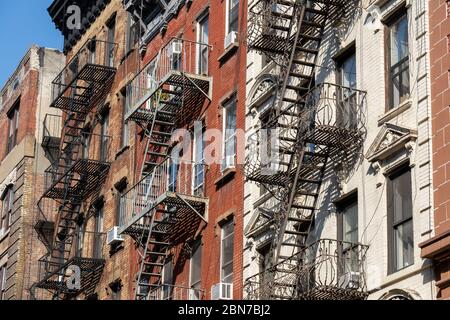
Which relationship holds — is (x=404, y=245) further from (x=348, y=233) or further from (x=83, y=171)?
(x=83, y=171)

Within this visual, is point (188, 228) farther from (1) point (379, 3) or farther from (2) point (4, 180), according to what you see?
(2) point (4, 180)

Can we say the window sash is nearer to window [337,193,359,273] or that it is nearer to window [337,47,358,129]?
window [337,47,358,129]

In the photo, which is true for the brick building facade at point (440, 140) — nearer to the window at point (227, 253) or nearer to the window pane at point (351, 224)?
the window pane at point (351, 224)

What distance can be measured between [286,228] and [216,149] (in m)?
6.14

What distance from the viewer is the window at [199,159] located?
37.2 m

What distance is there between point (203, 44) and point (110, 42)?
999 centimetres

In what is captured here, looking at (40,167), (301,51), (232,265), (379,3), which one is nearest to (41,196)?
(40,167)

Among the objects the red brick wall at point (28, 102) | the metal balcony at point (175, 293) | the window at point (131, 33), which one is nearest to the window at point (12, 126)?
the red brick wall at point (28, 102)

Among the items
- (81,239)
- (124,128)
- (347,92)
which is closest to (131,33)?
(124,128)

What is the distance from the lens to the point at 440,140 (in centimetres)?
2555

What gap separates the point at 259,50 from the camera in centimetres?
3256

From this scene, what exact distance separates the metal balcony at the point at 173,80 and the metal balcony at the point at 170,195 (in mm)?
1947

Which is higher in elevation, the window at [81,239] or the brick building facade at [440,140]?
the window at [81,239]

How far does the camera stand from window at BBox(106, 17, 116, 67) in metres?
48.0
